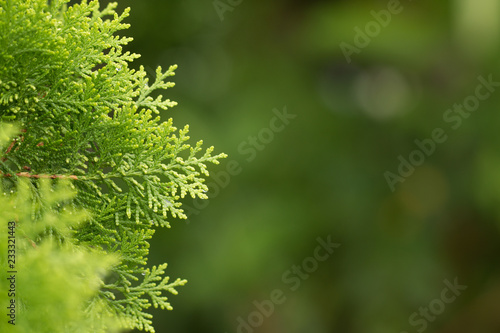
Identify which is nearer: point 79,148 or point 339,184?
point 79,148

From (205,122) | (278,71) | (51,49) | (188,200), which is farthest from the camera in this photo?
(278,71)

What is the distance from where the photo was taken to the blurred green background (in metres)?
5.14

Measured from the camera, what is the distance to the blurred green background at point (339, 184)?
16.9ft

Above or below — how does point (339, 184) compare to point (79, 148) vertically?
above

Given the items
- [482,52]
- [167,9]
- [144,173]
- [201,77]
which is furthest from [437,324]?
[144,173]

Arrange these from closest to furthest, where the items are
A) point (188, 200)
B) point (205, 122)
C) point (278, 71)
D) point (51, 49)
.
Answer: point (51, 49), point (188, 200), point (205, 122), point (278, 71)

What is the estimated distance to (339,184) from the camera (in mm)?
5523

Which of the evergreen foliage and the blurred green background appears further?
the blurred green background

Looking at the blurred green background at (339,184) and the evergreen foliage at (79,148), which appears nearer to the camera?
the evergreen foliage at (79,148)

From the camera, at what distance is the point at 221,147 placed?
5012 millimetres

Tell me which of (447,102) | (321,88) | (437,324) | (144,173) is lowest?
(437,324)

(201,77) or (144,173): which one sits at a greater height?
(201,77)

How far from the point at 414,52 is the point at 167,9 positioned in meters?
1.92

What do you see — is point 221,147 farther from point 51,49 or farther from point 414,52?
point 51,49
